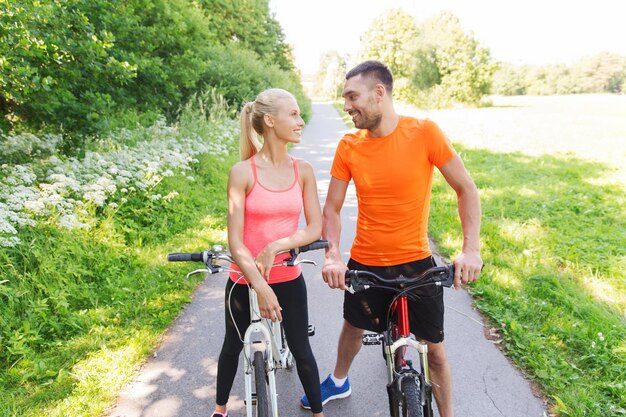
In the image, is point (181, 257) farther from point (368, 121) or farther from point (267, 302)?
point (368, 121)

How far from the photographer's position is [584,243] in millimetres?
5691

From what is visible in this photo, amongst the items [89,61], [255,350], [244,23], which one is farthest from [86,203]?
[244,23]

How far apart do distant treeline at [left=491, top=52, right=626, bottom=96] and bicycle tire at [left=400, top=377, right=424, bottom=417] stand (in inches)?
3768

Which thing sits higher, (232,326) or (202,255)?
(202,255)

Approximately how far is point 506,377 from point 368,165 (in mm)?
2084

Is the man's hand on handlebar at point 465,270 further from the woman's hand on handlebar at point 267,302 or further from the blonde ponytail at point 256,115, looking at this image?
the blonde ponytail at point 256,115

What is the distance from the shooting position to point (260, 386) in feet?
7.35

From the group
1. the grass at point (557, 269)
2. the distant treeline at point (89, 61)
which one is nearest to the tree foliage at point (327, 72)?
the distant treeline at point (89, 61)

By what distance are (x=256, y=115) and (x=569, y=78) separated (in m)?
114

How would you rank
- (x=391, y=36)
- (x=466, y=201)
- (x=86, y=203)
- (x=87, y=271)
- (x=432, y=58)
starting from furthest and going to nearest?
(x=391, y=36)
(x=432, y=58)
(x=86, y=203)
(x=87, y=271)
(x=466, y=201)

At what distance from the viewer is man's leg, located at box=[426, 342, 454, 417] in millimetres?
2451

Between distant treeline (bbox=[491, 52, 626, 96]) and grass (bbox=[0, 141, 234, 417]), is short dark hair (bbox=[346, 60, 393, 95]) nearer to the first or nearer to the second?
grass (bbox=[0, 141, 234, 417])

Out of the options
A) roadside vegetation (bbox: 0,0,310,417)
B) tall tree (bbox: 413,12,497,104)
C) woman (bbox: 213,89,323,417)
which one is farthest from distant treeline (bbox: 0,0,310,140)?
tall tree (bbox: 413,12,497,104)

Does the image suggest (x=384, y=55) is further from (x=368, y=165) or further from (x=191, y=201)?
(x=368, y=165)
